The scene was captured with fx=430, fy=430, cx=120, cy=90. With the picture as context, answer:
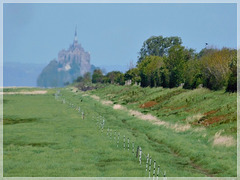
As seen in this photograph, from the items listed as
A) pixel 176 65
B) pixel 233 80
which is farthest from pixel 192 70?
pixel 233 80

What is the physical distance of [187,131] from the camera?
51.1 meters

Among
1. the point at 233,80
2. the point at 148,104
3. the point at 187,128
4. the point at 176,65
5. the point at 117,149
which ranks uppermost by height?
the point at 176,65

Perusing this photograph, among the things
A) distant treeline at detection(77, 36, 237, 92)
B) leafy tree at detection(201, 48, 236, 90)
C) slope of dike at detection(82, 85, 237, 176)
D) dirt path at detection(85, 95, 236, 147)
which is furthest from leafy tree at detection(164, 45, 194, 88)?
dirt path at detection(85, 95, 236, 147)

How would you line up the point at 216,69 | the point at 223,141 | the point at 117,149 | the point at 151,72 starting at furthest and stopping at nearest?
the point at 151,72, the point at 216,69, the point at 117,149, the point at 223,141

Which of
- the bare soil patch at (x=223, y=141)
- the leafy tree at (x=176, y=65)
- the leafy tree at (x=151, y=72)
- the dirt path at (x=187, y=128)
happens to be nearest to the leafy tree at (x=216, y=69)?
the dirt path at (x=187, y=128)

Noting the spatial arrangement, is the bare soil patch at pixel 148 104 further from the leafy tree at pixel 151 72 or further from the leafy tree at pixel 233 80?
the leafy tree at pixel 151 72

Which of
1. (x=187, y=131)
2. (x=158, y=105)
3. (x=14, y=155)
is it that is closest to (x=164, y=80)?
(x=158, y=105)

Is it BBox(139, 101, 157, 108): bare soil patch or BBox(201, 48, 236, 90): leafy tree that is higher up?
BBox(201, 48, 236, 90): leafy tree

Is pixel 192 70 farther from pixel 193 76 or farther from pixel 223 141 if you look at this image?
pixel 223 141

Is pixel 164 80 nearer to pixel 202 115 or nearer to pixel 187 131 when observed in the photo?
pixel 202 115

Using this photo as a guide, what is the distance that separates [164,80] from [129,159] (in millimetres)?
83659

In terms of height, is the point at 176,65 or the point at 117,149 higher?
the point at 176,65

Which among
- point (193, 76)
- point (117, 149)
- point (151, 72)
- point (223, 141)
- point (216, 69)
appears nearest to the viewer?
point (223, 141)

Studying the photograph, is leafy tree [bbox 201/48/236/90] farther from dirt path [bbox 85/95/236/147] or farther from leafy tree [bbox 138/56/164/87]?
leafy tree [bbox 138/56/164/87]
